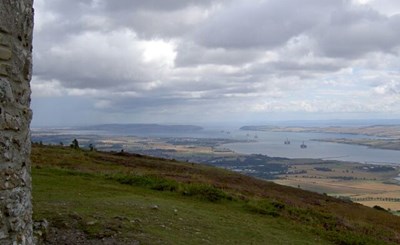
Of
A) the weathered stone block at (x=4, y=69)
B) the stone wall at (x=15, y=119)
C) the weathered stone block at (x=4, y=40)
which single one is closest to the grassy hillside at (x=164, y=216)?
the stone wall at (x=15, y=119)

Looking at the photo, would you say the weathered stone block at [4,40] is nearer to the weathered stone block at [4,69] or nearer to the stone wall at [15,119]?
the stone wall at [15,119]

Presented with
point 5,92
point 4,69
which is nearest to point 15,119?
point 5,92

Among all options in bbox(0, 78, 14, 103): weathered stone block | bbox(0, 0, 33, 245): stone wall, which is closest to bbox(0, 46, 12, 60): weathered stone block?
bbox(0, 0, 33, 245): stone wall

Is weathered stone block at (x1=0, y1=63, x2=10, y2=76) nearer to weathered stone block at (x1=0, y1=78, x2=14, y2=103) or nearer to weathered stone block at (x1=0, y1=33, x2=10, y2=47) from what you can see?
weathered stone block at (x1=0, y1=78, x2=14, y2=103)

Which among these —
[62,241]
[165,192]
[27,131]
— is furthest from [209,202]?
[27,131]

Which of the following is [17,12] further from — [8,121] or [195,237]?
[195,237]

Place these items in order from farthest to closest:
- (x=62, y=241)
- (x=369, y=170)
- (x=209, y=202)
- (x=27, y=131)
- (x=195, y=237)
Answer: (x=369, y=170)
(x=209, y=202)
(x=195, y=237)
(x=62, y=241)
(x=27, y=131)

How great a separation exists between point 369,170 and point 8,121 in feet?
497

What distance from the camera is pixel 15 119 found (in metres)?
6.55

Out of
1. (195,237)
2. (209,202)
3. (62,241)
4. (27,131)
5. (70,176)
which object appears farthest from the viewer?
(70,176)

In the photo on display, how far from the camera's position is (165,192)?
23062 mm

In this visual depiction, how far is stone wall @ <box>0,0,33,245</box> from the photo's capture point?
620cm

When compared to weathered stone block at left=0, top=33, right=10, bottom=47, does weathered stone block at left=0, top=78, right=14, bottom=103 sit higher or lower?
lower

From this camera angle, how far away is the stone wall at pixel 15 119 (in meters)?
6.20
